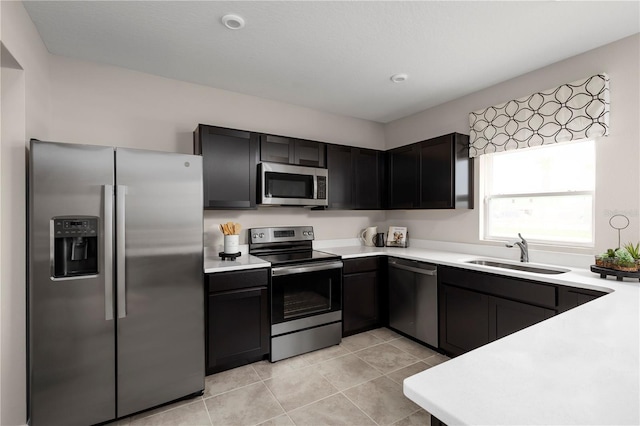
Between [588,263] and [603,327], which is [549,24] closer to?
[588,263]

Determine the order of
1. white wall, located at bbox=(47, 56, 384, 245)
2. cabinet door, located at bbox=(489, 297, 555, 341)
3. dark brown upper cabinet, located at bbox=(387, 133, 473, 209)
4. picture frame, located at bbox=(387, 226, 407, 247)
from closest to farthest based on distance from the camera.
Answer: cabinet door, located at bbox=(489, 297, 555, 341)
white wall, located at bbox=(47, 56, 384, 245)
dark brown upper cabinet, located at bbox=(387, 133, 473, 209)
picture frame, located at bbox=(387, 226, 407, 247)

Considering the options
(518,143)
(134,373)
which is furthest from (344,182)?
(134,373)

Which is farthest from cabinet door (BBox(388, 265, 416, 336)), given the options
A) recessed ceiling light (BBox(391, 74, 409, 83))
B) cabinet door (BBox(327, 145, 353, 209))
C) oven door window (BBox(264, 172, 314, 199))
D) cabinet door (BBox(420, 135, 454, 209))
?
recessed ceiling light (BBox(391, 74, 409, 83))

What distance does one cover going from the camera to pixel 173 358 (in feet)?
7.03

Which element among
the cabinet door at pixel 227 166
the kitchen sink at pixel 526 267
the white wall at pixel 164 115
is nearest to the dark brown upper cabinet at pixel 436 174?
the kitchen sink at pixel 526 267

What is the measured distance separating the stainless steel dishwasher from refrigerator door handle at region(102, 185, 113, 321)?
2.52 m

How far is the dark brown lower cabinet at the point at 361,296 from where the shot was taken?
3191 mm

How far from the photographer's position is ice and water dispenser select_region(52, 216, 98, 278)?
182cm

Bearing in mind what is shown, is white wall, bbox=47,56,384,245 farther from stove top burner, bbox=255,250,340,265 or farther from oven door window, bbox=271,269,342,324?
oven door window, bbox=271,269,342,324

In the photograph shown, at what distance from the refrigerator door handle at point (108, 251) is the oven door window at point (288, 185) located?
1.36m

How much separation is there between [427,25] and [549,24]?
0.82 m

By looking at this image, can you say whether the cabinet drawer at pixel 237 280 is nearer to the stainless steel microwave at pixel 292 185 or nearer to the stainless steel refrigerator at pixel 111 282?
the stainless steel refrigerator at pixel 111 282

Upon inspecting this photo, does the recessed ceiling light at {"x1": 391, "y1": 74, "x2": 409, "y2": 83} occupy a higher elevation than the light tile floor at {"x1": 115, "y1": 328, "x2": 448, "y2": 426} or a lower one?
higher

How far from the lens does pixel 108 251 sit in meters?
1.92
